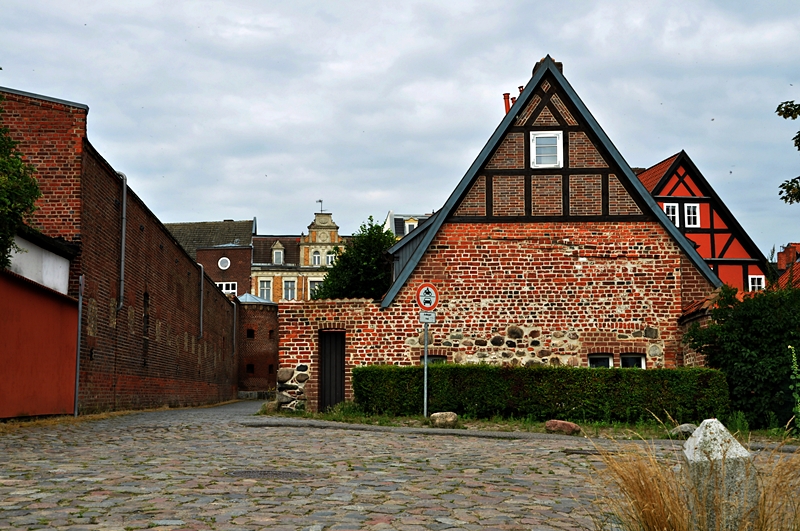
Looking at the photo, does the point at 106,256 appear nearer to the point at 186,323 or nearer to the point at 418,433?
the point at 418,433

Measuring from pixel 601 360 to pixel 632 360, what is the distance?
0.73 meters

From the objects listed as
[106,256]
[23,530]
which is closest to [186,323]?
[106,256]

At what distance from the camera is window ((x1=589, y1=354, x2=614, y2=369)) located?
20.8 metres

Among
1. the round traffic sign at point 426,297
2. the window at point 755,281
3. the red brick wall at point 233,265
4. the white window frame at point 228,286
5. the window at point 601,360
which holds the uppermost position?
the red brick wall at point 233,265

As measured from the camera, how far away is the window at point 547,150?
21.1 meters

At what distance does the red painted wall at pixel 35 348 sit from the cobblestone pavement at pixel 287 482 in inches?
88.1

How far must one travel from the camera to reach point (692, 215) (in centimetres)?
3606

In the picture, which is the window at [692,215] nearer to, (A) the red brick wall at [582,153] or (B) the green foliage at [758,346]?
(A) the red brick wall at [582,153]

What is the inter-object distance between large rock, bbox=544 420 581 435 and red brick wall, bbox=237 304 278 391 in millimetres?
43837

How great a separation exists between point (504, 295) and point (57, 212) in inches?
404

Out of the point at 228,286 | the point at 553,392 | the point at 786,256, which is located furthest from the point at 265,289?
the point at 553,392

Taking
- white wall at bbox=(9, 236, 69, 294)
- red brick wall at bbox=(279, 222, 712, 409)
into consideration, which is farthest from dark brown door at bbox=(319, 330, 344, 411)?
white wall at bbox=(9, 236, 69, 294)

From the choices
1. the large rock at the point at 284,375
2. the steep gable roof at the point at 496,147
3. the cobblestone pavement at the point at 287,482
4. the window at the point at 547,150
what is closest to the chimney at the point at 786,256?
the steep gable roof at the point at 496,147

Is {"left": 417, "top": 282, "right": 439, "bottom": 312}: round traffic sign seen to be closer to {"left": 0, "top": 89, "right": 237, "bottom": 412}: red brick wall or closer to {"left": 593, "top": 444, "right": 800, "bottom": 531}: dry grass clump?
{"left": 0, "top": 89, "right": 237, "bottom": 412}: red brick wall
